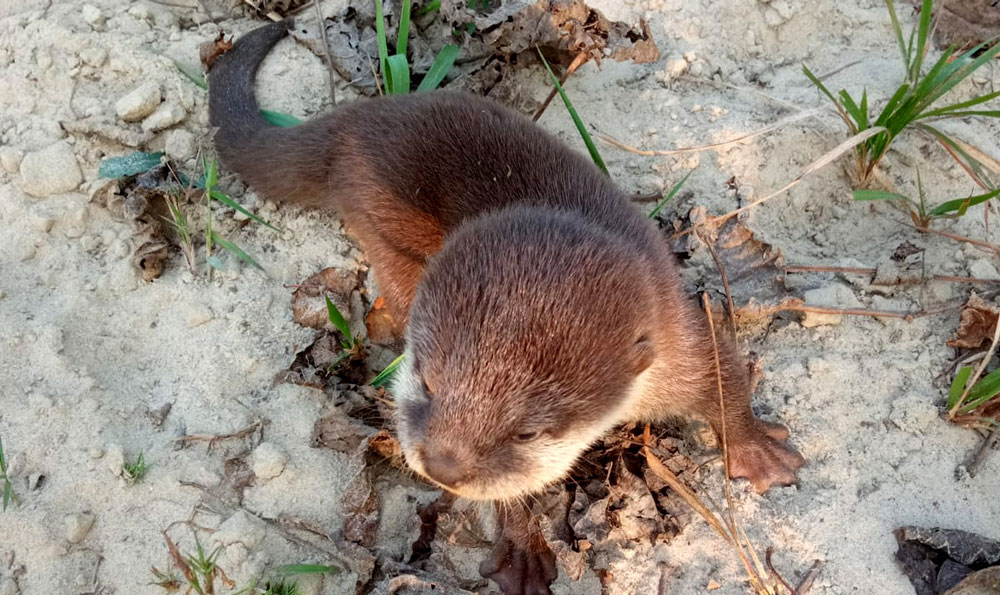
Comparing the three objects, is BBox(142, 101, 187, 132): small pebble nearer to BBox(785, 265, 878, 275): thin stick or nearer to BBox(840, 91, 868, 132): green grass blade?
BBox(785, 265, 878, 275): thin stick

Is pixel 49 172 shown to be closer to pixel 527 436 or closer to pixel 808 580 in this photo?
pixel 527 436

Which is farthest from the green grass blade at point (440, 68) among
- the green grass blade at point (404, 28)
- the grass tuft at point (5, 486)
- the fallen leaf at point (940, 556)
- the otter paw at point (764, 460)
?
the fallen leaf at point (940, 556)

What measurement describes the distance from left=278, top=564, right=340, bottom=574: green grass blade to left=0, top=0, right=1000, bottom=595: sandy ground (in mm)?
52

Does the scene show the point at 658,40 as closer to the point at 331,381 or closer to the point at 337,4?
the point at 337,4

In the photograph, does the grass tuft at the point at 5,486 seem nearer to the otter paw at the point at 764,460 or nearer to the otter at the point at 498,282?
the otter at the point at 498,282

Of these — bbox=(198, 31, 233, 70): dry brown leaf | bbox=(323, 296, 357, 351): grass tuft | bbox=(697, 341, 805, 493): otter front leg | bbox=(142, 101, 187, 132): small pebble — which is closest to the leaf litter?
bbox=(198, 31, 233, 70): dry brown leaf

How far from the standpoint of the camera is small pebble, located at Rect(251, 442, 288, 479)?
8.24 ft

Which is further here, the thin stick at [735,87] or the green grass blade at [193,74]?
the green grass blade at [193,74]

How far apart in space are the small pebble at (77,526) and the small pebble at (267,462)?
1.63 feet

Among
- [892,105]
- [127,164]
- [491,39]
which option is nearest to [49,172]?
[127,164]

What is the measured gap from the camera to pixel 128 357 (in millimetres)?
2803

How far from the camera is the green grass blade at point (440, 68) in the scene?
3.52m

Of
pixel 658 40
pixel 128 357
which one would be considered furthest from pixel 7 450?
pixel 658 40

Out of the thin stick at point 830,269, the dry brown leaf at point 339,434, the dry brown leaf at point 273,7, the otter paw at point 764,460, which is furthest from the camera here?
the dry brown leaf at point 273,7
